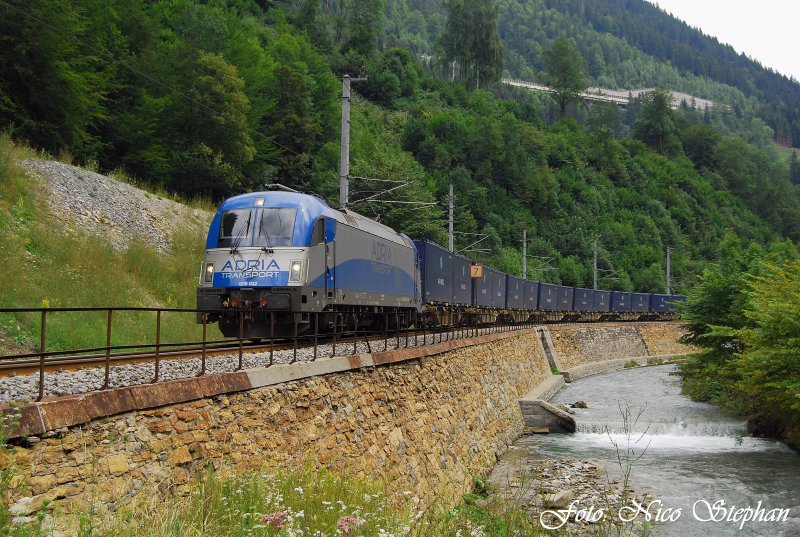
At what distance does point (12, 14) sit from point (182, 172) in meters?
10.2

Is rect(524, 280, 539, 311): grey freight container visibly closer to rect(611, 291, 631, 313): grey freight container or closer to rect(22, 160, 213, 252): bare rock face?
rect(611, 291, 631, 313): grey freight container

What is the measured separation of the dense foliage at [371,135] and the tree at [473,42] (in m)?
0.42

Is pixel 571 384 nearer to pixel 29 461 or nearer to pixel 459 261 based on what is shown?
pixel 459 261

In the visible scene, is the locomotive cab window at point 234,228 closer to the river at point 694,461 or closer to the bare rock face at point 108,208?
the river at point 694,461

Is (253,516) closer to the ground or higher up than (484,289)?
closer to the ground

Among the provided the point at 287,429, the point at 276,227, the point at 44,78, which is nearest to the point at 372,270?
the point at 276,227

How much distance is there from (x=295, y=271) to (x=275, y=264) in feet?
1.46

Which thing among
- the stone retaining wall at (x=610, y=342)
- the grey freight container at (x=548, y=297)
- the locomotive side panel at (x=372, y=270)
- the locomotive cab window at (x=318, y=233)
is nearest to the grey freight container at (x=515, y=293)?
the stone retaining wall at (x=610, y=342)

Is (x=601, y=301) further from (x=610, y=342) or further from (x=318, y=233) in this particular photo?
(x=318, y=233)

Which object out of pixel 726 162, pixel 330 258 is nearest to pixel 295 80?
pixel 330 258

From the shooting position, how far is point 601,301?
192 feet

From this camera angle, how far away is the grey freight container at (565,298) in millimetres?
51500

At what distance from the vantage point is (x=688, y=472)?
1855 centimetres

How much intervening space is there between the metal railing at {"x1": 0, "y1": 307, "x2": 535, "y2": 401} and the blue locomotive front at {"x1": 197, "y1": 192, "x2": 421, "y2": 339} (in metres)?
0.23
